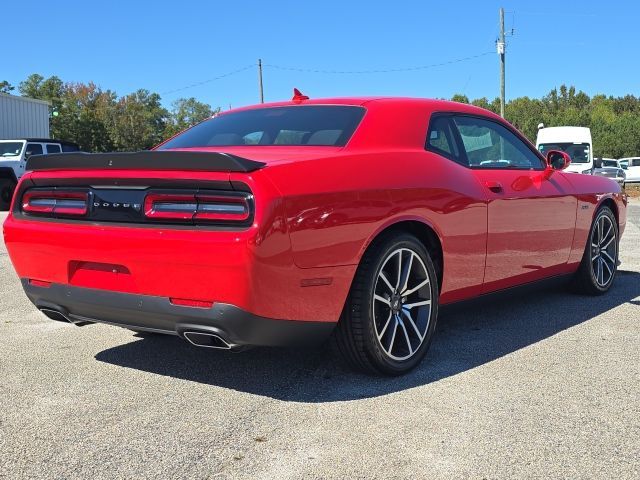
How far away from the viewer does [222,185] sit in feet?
9.43

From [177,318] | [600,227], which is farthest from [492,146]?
[177,318]

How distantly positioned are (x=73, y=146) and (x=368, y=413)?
17.3 m

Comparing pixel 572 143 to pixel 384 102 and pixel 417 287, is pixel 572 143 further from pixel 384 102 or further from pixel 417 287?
pixel 417 287

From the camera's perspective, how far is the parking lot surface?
2504mm

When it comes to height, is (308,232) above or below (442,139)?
below

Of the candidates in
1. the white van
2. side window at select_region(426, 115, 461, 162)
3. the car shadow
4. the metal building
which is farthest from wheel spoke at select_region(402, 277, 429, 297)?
the metal building

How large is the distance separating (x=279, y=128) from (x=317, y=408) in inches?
62.8

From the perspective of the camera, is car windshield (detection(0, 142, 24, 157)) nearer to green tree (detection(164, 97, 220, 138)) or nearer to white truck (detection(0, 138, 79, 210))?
white truck (detection(0, 138, 79, 210))

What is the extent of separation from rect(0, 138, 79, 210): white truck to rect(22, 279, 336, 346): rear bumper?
14.5m

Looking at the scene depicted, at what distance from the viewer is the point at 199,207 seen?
2.92 metres

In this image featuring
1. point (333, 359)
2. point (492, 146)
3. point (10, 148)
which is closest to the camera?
point (333, 359)

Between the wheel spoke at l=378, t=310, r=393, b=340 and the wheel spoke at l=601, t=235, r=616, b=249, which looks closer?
the wheel spoke at l=378, t=310, r=393, b=340

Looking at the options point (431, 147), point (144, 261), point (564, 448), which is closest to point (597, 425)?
point (564, 448)

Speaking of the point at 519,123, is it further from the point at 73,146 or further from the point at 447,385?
the point at 447,385
